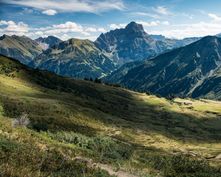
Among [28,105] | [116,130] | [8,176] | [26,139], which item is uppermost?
[8,176]

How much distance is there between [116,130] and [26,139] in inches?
3500

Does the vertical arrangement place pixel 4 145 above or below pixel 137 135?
above

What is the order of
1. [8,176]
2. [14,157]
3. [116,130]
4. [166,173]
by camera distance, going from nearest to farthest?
[8,176] < [14,157] < [166,173] < [116,130]

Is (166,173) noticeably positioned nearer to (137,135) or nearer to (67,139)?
(67,139)

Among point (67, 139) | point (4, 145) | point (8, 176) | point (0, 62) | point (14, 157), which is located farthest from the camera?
point (0, 62)

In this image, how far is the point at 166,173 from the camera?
121 feet

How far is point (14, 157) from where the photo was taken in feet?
58.7

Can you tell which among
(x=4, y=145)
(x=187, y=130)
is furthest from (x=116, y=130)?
(x=4, y=145)

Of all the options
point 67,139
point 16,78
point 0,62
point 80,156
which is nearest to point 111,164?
point 80,156

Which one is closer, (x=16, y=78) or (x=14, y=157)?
(x=14, y=157)

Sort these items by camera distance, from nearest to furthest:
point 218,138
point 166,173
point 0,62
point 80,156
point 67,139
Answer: point 80,156
point 166,173
point 67,139
point 218,138
point 0,62

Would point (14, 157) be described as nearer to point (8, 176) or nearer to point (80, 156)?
point (8, 176)

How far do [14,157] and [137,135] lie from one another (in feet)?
348

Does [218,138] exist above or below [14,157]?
below
